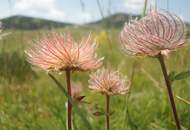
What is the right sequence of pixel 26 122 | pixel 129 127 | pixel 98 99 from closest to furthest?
pixel 129 127 → pixel 26 122 → pixel 98 99

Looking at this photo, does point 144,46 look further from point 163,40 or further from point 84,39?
point 84,39

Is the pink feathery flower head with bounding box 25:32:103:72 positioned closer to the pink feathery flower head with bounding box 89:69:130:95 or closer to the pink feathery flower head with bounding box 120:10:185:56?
the pink feathery flower head with bounding box 120:10:185:56

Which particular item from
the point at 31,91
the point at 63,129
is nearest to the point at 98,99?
the point at 31,91

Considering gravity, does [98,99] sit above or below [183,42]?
below

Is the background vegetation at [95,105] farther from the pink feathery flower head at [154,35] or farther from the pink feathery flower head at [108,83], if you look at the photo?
the pink feathery flower head at [154,35]

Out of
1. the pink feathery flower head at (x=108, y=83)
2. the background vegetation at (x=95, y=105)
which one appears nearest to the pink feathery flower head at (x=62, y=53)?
the background vegetation at (x=95, y=105)

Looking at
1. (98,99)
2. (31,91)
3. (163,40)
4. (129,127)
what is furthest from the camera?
(31,91)

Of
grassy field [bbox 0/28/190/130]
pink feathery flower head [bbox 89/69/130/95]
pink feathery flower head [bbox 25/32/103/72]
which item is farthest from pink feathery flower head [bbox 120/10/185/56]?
pink feathery flower head [bbox 89/69/130/95]

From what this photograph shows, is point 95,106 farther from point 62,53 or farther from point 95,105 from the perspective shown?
point 62,53
